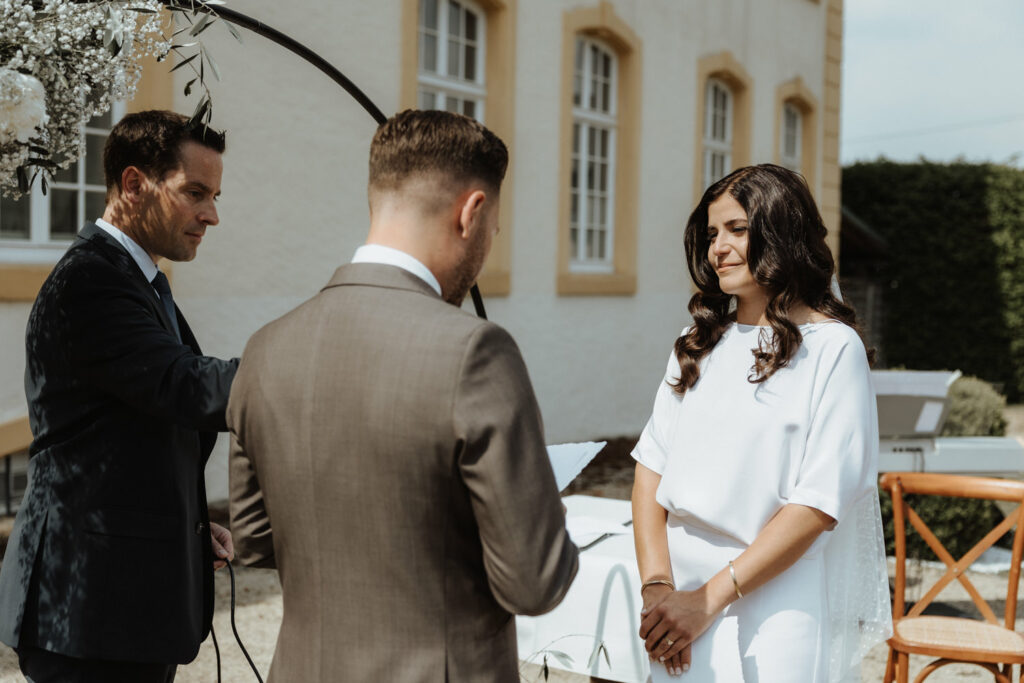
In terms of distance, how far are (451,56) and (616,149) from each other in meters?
2.68

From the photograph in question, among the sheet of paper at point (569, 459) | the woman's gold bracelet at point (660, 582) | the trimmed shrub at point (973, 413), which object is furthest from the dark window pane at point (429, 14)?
the sheet of paper at point (569, 459)

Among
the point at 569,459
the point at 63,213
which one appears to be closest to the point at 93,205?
the point at 63,213

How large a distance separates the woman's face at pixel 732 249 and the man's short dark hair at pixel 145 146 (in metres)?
1.26

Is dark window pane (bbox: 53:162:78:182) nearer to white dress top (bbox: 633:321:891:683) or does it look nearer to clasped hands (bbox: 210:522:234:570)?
clasped hands (bbox: 210:522:234:570)

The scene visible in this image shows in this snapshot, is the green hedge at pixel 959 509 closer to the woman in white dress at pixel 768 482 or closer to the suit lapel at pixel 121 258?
the woman in white dress at pixel 768 482

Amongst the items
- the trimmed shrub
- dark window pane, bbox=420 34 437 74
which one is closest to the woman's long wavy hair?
the trimmed shrub

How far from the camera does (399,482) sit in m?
1.63

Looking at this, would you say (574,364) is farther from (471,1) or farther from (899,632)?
(899,632)

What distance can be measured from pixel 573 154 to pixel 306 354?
998cm

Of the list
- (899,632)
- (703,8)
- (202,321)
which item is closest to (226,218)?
(202,321)

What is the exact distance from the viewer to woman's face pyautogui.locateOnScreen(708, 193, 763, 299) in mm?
2578

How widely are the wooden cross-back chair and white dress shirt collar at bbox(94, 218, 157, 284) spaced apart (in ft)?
9.09

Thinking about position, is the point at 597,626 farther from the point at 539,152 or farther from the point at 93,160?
the point at 539,152

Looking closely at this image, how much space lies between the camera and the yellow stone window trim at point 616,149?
1070cm
